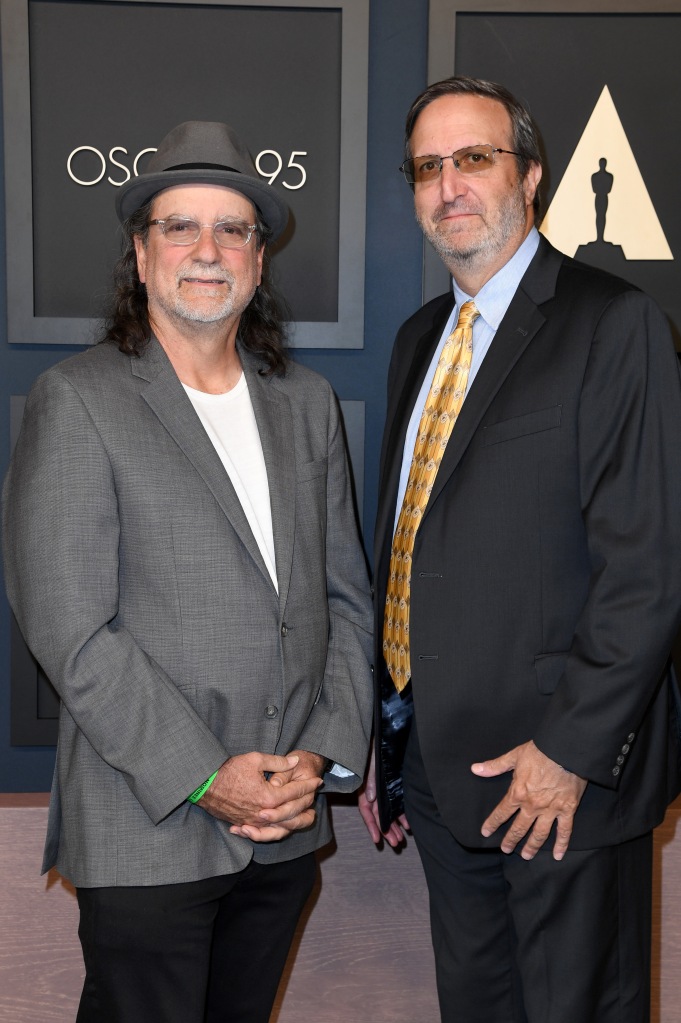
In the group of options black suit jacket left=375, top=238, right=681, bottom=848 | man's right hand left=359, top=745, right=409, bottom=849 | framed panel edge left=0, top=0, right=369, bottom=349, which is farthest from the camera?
framed panel edge left=0, top=0, right=369, bottom=349

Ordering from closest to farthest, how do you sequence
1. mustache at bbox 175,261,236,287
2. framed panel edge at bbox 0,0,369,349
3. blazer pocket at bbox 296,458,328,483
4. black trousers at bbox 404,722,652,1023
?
black trousers at bbox 404,722,652,1023 < mustache at bbox 175,261,236,287 < blazer pocket at bbox 296,458,328,483 < framed panel edge at bbox 0,0,369,349

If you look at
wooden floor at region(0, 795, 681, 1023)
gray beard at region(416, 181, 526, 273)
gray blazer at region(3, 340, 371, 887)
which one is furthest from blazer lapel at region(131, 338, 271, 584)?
wooden floor at region(0, 795, 681, 1023)

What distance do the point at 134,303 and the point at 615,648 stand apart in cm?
108

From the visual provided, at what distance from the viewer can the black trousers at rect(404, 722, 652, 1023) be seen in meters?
1.63

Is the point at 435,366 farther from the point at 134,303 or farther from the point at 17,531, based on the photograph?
the point at 17,531

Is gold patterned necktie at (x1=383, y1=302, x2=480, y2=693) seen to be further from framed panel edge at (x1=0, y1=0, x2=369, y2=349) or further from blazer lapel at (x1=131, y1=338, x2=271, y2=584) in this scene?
framed panel edge at (x1=0, y1=0, x2=369, y2=349)

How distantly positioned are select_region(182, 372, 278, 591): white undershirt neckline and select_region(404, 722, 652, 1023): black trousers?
470 mm

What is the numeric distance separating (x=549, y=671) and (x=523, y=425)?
0.39m

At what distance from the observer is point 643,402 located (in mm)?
1525

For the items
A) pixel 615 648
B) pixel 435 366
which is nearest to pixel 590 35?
pixel 435 366

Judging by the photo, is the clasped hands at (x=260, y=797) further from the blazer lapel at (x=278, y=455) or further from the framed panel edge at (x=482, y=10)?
the framed panel edge at (x=482, y=10)

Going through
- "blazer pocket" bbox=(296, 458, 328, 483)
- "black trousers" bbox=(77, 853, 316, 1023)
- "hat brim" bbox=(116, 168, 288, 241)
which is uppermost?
"hat brim" bbox=(116, 168, 288, 241)

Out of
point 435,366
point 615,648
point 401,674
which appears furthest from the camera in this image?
point 435,366

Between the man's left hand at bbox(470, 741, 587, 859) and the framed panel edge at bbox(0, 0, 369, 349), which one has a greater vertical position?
the framed panel edge at bbox(0, 0, 369, 349)
